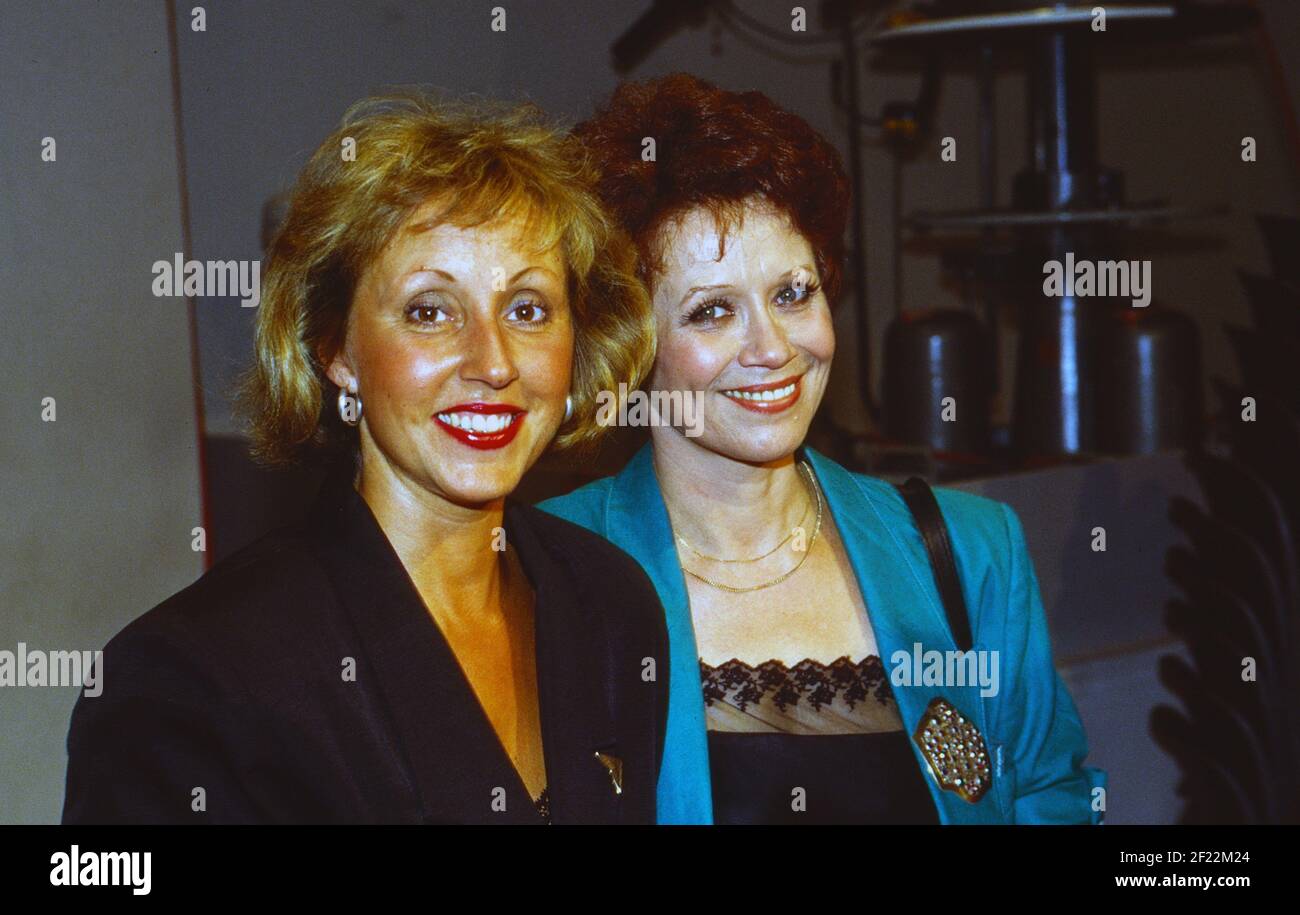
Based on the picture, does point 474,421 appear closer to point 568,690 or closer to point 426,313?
point 426,313

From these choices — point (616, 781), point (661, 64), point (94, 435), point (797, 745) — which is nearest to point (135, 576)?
point (94, 435)

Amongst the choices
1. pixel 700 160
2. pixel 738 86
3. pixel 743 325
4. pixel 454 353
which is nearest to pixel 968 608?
pixel 743 325

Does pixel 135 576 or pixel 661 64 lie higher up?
pixel 661 64

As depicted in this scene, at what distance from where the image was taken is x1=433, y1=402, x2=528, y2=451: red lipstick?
1.35m

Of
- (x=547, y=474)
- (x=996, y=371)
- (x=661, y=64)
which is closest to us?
(x=547, y=474)

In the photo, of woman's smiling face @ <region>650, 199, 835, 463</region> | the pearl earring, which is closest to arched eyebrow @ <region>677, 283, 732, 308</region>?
woman's smiling face @ <region>650, 199, 835, 463</region>

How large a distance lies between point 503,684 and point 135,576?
0.54 metres

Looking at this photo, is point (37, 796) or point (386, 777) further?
point (37, 796)

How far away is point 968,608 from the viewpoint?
1678 mm

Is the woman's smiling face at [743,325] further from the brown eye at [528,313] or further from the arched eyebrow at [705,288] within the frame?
the brown eye at [528,313]

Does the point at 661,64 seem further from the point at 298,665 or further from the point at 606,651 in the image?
the point at 298,665

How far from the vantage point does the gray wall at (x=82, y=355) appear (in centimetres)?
164

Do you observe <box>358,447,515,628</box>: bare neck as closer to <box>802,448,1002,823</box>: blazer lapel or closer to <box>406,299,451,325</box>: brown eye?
<box>406,299,451,325</box>: brown eye

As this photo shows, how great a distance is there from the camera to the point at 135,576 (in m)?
1.72
